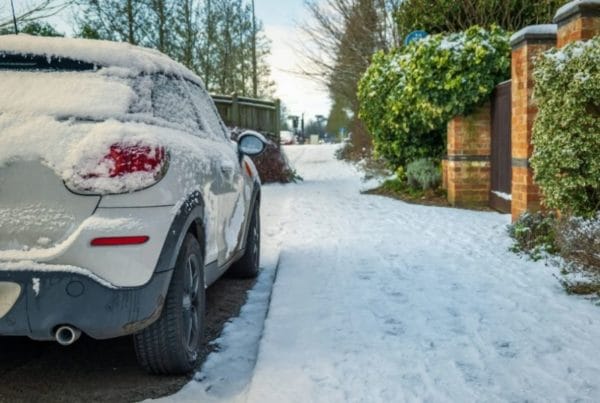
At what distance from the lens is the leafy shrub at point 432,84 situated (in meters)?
9.38

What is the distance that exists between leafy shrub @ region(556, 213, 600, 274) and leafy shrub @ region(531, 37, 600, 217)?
1.33 feet

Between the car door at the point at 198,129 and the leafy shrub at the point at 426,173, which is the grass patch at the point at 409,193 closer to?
the leafy shrub at the point at 426,173

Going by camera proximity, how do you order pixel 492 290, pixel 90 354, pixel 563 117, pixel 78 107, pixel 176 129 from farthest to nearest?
pixel 563 117, pixel 492 290, pixel 90 354, pixel 176 129, pixel 78 107

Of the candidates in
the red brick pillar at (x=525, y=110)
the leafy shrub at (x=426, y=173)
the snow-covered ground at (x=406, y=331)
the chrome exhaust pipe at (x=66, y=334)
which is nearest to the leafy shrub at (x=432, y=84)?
the leafy shrub at (x=426, y=173)

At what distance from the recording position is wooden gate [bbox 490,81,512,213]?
28.7 ft

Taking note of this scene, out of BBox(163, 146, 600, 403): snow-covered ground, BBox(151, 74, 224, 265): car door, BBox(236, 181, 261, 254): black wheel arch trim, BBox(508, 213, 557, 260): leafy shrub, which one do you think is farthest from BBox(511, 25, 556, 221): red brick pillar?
BBox(151, 74, 224, 265): car door

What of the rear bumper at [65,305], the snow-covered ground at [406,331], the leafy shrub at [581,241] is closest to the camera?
the rear bumper at [65,305]

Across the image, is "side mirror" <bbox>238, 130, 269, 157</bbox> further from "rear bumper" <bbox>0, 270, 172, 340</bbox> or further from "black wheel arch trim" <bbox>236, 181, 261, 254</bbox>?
Answer: "rear bumper" <bbox>0, 270, 172, 340</bbox>

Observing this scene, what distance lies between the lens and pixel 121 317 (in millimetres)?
2648

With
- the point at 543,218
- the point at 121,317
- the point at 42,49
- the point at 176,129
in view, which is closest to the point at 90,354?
the point at 121,317

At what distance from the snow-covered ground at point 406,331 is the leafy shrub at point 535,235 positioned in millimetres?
183

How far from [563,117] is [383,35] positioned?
517 inches

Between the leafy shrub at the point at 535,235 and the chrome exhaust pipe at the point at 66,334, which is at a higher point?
the chrome exhaust pipe at the point at 66,334

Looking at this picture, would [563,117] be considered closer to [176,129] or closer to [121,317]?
[176,129]
